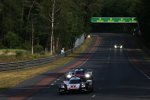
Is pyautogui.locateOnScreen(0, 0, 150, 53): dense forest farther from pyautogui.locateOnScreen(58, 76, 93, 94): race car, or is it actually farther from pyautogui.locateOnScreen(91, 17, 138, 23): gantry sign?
pyautogui.locateOnScreen(58, 76, 93, 94): race car

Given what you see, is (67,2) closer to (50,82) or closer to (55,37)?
(55,37)

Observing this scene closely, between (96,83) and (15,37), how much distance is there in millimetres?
91217

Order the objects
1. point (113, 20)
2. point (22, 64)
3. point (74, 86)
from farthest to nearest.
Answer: point (113, 20)
point (22, 64)
point (74, 86)

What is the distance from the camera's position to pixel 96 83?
137ft

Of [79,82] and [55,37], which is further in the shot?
[55,37]

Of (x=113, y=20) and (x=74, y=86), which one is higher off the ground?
(x=113, y=20)

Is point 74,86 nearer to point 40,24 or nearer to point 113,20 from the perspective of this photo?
point 40,24

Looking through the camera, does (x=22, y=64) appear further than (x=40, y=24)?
No

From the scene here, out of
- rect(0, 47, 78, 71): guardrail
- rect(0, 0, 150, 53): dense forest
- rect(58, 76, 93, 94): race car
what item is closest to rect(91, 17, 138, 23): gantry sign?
rect(0, 0, 150, 53): dense forest

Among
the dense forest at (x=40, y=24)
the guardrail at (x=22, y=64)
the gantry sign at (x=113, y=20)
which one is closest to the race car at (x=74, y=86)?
the guardrail at (x=22, y=64)

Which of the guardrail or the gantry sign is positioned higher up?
the gantry sign

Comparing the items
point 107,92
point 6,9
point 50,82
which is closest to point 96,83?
point 50,82

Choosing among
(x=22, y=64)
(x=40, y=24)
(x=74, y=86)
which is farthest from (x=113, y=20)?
(x=74, y=86)

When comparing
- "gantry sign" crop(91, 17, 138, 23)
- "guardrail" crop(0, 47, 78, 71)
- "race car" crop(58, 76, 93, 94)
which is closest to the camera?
"race car" crop(58, 76, 93, 94)
